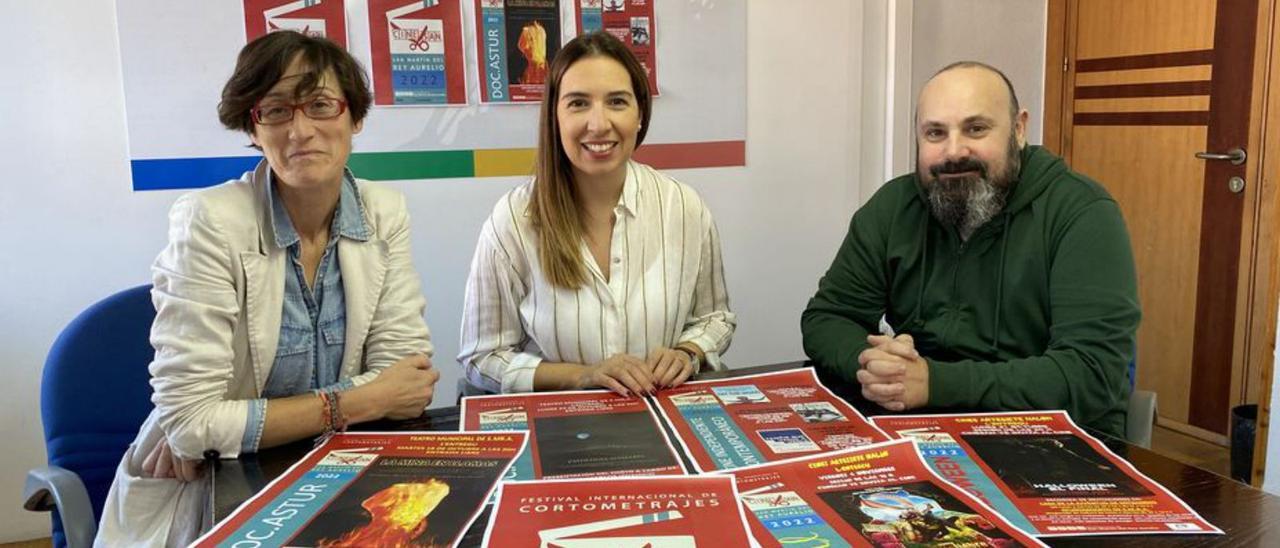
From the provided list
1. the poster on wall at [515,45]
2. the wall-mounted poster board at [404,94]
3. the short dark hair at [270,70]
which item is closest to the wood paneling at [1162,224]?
the wall-mounted poster board at [404,94]

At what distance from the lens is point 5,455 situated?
2.66m

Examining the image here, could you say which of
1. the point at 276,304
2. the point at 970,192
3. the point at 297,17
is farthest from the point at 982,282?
the point at 297,17

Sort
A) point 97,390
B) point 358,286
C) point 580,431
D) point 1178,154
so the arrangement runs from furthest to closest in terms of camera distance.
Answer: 1. point 1178,154
2. point 97,390
3. point 358,286
4. point 580,431

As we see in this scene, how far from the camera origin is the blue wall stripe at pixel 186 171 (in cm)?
265

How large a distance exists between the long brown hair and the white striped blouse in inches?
1.0

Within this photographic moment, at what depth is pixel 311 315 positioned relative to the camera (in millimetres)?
1502

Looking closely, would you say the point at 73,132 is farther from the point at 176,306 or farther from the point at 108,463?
the point at 176,306

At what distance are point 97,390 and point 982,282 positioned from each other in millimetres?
1699

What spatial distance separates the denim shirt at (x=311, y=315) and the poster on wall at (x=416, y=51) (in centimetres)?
134

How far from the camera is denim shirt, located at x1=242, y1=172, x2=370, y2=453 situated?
4.83 ft

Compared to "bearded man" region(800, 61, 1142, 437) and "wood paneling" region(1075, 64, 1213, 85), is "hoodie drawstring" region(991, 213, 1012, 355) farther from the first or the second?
"wood paneling" region(1075, 64, 1213, 85)

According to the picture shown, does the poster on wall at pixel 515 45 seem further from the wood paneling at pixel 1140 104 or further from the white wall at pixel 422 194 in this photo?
the wood paneling at pixel 1140 104

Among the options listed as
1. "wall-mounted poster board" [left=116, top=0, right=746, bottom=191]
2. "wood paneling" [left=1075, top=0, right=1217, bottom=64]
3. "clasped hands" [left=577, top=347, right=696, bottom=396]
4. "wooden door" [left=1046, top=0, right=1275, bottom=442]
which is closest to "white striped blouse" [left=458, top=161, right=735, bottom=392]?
"clasped hands" [left=577, top=347, right=696, bottom=396]

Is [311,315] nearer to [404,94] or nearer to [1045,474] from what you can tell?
[1045,474]
